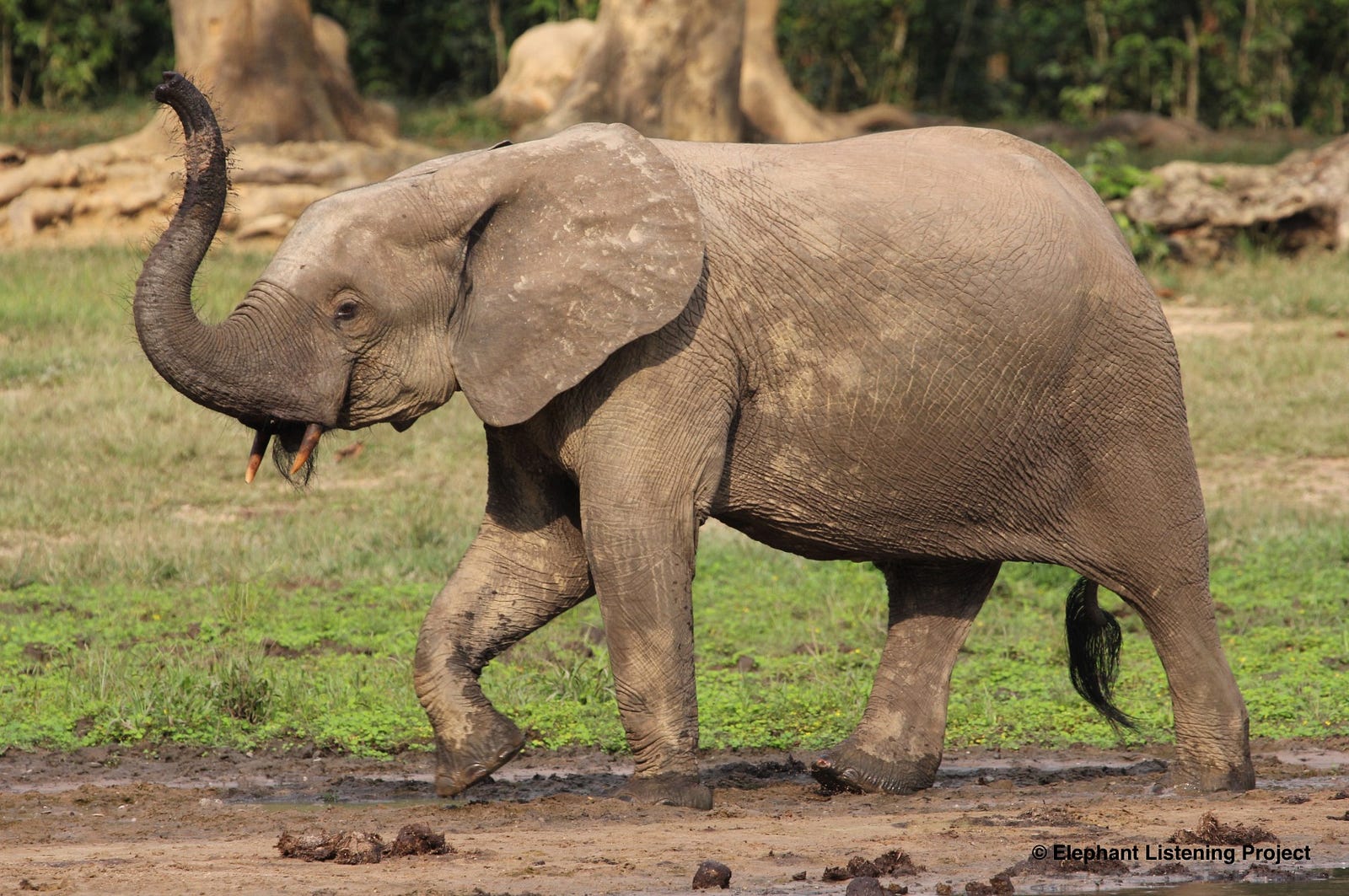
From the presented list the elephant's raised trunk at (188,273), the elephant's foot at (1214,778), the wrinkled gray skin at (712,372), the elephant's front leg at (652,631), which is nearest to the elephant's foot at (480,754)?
the wrinkled gray skin at (712,372)

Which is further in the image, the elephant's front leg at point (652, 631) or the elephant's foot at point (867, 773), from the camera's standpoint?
the elephant's foot at point (867, 773)

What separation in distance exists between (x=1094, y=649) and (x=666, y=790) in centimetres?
184

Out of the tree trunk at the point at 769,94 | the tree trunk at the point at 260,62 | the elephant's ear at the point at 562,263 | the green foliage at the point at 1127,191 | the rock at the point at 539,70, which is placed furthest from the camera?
the rock at the point at 539,70

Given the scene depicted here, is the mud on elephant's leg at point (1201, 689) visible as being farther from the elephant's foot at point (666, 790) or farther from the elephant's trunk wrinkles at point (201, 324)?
the elephant's trunk wrinkles at point (201, 324)

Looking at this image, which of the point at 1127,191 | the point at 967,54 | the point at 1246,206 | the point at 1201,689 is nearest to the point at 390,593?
the point at 1201,689

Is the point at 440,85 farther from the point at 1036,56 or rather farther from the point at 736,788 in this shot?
the point at 736,788

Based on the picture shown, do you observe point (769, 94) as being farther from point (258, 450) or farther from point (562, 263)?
point (258, 450)

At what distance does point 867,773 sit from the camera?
6.36 m

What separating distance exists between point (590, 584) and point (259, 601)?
290cm

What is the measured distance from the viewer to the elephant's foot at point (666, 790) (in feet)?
18.9

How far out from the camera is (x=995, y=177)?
6.06 m

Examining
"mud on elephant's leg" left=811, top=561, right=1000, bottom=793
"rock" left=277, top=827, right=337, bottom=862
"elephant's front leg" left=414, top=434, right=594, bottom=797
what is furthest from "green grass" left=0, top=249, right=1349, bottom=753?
"rock" left=277, top=827, right=337, bottom=862

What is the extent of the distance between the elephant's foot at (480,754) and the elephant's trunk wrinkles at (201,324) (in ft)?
3.58

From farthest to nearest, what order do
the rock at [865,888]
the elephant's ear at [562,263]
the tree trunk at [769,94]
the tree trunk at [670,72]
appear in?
the tree trunk at [769,94]
the tree trunk at [670,72]
the elephant's ear at [562,263]
the rock at [865,888]
